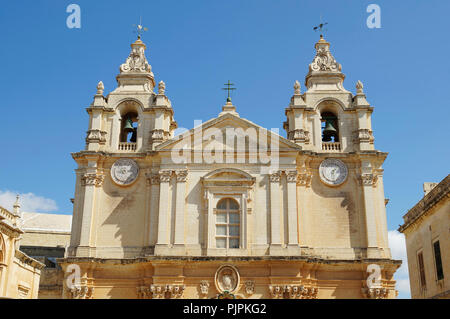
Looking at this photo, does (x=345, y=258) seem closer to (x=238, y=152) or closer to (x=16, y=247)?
(x=238, y=152)

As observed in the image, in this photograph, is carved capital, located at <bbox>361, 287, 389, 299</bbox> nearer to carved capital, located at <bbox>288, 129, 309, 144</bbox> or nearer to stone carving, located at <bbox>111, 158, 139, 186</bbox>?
carved capital, located at <bbox>288, 129, 309, 144</bbox>

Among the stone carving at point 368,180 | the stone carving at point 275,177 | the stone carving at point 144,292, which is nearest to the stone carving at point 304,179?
the stone carving at point 275,177

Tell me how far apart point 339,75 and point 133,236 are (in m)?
15.5

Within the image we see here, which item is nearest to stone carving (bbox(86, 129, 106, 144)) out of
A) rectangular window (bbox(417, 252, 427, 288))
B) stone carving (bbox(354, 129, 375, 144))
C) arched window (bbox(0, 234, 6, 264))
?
arched window (bbox(0, 234, 6, 264))

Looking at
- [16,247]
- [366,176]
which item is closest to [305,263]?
[366,176]

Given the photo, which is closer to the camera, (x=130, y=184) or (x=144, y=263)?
(x=144, y=263)

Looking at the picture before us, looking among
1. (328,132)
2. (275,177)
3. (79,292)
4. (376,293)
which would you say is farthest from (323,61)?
(79,292)

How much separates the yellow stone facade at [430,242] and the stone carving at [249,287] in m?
9.02

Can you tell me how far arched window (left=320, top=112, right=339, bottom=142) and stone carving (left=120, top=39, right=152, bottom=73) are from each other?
1126 cm

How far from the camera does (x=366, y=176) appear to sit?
27047mm

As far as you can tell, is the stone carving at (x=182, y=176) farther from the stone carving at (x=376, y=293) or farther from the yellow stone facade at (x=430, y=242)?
the yellow stone facade at (x=430, y=242)

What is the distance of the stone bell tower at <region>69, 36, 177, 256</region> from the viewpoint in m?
27.0

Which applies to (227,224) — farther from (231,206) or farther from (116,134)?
(116,134)
